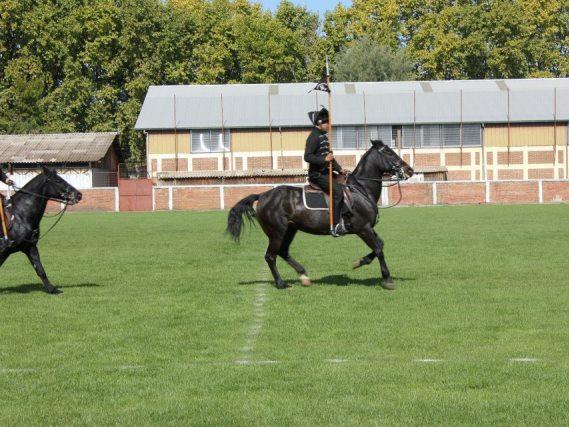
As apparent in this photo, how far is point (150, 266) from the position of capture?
20.6 m

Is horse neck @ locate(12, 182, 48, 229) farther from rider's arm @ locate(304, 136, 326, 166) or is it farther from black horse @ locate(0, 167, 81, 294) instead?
rider's arm @ locate(304, 136, 326, 166)

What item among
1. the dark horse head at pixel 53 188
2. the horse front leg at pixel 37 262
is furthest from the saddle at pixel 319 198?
the horse front leg at pixel 37 262

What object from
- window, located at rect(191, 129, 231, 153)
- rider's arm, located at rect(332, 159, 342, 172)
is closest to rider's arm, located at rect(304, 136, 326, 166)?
rider's arm, located at rect(332, 159, 342, 172)

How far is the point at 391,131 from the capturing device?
7369cm

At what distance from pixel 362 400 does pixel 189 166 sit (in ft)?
215

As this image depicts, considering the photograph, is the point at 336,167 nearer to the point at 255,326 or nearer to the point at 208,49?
the point at 255,326

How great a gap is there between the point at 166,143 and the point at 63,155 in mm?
7774

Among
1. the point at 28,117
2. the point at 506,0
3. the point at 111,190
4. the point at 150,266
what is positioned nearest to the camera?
the point at 150,266

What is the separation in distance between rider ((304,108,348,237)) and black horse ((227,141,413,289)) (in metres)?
0.19

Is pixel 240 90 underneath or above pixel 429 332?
above

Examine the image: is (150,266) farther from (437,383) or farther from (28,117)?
(28,117)

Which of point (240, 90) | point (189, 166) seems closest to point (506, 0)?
point (240, 90)

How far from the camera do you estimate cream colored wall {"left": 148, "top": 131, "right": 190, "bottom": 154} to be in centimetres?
7312

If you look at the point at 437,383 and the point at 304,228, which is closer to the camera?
the point at 437,383
